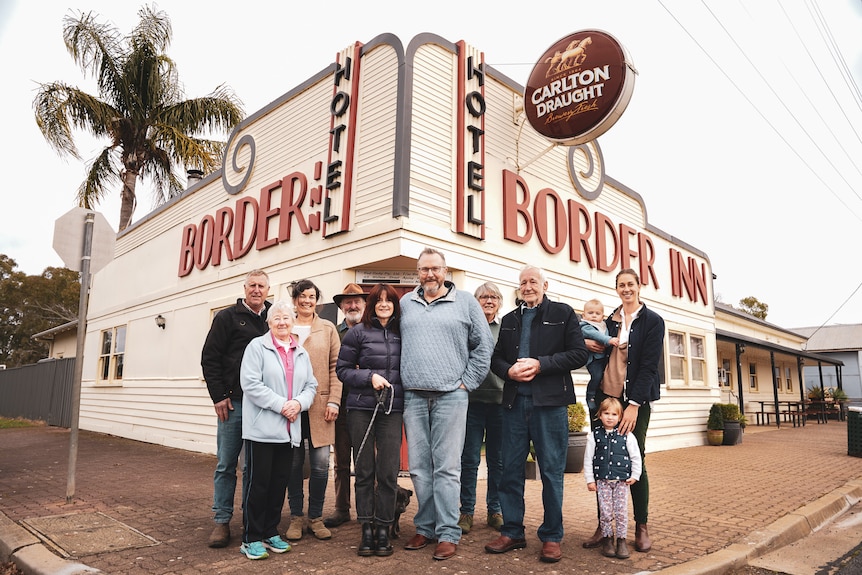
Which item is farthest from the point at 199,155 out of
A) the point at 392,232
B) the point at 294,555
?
the point at 294,555

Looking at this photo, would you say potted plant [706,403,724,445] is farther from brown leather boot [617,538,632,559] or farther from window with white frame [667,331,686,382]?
brown leather boot [617,538,632,559]

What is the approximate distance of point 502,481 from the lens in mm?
4457

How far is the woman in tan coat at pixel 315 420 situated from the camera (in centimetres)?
470

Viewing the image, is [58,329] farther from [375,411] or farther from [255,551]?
[375,411]

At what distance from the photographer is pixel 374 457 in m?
4.43

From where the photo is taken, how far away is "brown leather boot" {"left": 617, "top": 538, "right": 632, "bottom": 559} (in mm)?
4227

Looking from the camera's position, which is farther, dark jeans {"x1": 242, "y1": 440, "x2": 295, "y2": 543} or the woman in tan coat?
the woman in tan coat

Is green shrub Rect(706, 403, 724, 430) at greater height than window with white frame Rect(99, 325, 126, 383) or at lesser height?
lesser

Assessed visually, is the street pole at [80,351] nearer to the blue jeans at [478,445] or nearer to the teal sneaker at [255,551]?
the teal sneaker at [255,551]

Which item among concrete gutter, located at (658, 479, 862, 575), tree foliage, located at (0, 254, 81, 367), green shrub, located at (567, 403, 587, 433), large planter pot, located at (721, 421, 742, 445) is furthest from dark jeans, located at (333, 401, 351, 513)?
tree foliage, located at (0, 254, 81, 367)

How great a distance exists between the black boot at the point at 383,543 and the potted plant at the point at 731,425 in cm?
1191

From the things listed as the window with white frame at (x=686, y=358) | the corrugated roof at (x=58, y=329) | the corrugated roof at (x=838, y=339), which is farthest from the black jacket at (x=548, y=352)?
the corrugated roof at (x=838, y=339)

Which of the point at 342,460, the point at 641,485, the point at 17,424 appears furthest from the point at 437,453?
the point at 17,424

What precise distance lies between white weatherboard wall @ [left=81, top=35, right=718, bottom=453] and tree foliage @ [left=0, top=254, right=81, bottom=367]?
27.7 meters
